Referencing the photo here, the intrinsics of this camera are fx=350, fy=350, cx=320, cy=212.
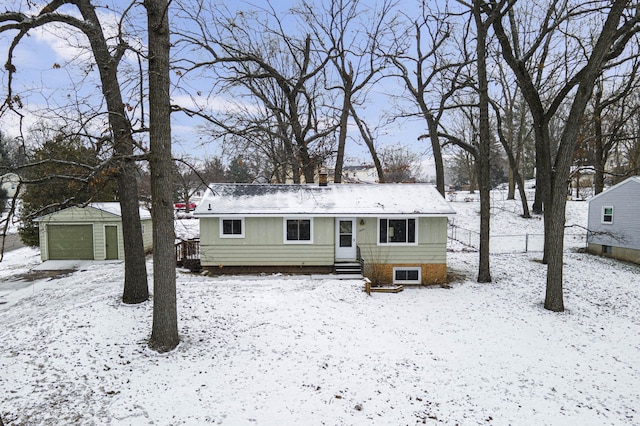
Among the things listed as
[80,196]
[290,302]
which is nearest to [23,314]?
[290,302]

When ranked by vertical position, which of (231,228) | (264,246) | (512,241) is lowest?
(512,241)

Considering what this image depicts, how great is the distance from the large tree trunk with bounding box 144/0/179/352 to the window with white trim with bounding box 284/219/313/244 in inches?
276

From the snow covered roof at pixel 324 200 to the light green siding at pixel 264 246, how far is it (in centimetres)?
48

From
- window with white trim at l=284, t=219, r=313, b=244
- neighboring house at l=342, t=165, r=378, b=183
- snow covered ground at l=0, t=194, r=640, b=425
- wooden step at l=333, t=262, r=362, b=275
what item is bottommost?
snow covered ground at l=0, t=194, r=640, b=425

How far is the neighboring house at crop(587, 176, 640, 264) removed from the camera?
55.6 feet

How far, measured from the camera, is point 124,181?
344 inches

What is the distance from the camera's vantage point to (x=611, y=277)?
1418 centimetres

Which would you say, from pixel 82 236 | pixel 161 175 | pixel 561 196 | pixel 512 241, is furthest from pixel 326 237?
pixel 512 241

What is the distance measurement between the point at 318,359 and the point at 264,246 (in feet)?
23.6

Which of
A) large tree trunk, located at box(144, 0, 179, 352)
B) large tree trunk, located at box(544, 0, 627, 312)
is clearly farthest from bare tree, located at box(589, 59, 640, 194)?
large tree trunk, located at box(144, 0, 179, 352)

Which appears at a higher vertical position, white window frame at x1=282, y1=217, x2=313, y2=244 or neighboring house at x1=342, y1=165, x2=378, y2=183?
neighboring house at x1=342, y1=165, x2=378, y2=183

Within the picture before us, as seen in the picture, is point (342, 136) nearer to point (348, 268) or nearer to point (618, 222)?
point (348, 268)

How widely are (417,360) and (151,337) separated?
543 cm

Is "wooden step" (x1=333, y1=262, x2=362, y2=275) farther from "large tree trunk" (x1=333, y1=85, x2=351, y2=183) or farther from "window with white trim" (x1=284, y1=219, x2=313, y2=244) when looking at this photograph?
"large tree trunk" (x1=333, y1=85, x2=351, y2=183)
